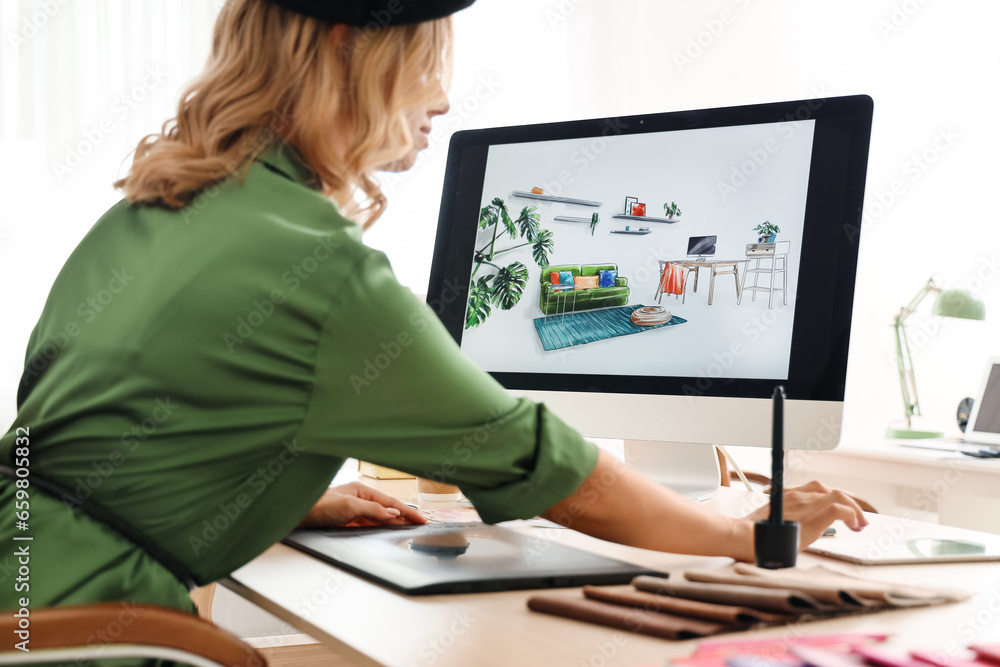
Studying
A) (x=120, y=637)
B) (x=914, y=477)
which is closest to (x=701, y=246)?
(x=120, y=637)

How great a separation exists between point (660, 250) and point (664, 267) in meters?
0.02

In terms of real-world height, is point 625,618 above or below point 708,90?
below

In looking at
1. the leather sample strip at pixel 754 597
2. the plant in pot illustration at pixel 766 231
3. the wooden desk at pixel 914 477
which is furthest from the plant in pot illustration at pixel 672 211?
the wooden desk at pixel 914 477

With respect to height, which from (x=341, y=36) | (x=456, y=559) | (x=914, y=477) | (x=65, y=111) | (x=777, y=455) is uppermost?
(x=65, y=111)

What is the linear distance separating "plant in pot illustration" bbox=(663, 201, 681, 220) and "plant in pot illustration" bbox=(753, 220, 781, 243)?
11cm

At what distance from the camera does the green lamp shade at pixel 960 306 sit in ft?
8.32

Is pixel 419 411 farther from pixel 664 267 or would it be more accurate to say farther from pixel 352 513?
pixel 664 267

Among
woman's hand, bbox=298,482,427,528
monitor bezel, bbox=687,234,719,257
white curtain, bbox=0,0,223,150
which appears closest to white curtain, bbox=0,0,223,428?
white curtain, bbox=0,0,223,150

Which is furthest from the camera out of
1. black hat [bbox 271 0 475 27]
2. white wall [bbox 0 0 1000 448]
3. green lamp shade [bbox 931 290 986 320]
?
green lamp shade [bbox 931 290 986 320]

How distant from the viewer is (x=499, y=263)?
4.21 ft

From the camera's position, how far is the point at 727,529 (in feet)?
2.70

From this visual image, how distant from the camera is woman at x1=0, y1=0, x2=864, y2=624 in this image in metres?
0.70

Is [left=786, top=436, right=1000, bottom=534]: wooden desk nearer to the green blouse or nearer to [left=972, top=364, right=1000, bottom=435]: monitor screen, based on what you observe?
[left=972, top=364, right=1000, bottom=435]: monitor screen

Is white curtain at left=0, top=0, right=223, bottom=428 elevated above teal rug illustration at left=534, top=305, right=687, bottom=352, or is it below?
above
